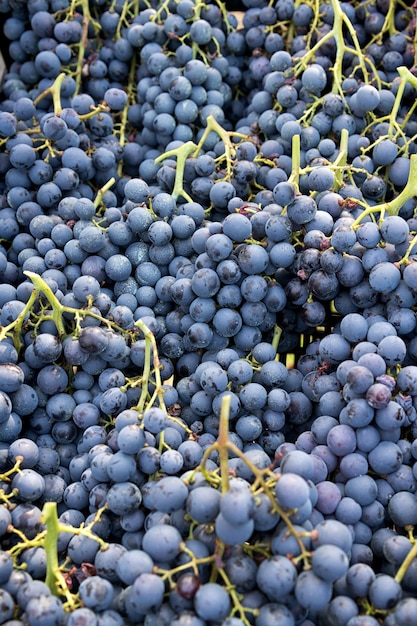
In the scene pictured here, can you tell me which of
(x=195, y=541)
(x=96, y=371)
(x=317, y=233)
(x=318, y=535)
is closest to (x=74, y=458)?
(x=96, y=371)

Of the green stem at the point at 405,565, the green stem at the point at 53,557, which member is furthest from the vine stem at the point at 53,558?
the green stem at the point at 405,565

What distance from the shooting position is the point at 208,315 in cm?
134

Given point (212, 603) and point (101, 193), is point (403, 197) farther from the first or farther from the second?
point (212, 603)

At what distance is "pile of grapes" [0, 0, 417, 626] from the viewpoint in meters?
1.01

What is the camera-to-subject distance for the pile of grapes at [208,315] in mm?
1011

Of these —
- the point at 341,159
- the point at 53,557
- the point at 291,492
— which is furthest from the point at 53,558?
the point at 341,159

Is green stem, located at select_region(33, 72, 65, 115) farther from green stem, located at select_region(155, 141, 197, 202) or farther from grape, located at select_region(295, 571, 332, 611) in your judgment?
grape, located at select_region(295, 571, 332, 611)

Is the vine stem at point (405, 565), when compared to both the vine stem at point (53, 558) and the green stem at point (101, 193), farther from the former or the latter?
the green stem at point (101, 193)

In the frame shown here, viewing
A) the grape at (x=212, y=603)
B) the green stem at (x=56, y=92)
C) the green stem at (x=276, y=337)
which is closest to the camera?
the grape at (x=212, y=603)

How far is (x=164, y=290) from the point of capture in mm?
1435

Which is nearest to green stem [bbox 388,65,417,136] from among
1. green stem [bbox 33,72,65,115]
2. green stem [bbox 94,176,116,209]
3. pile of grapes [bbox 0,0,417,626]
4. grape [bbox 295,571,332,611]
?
pile of grapes [bbox 0,0,417,626]

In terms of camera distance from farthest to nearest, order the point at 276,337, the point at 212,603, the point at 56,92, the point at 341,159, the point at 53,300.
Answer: the point at 56,92 → the point at 341,159 → the point at 276,337 → the point at 53,300 → the point at 212,603

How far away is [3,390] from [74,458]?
183 millimetres

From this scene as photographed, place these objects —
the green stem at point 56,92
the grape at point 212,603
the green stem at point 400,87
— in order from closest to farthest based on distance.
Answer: the grape at point 212,603 → the green stem at point 400,87 → the green stem at point 56,92
